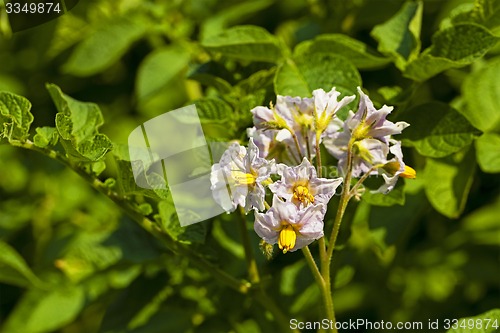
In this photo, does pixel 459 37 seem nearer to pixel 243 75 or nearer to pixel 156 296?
pixel 243 75

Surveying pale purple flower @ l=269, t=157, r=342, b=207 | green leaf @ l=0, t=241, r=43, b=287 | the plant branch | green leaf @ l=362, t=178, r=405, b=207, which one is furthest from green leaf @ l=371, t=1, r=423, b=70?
green leaf @ l=0, t=241, r=43, b=287

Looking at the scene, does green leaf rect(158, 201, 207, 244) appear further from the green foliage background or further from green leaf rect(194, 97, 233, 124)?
→ green leaf rect(194, 97, 233, 124)

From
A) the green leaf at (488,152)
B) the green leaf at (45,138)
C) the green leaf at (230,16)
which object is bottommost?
the green leaf at (488,152)

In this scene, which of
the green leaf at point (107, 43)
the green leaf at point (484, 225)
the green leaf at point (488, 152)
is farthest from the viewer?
the green leaf at point (484, 225)

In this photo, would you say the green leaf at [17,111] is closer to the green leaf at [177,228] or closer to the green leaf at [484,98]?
the green leaf at [177,228]

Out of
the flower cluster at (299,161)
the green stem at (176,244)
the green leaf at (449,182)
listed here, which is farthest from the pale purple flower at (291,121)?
the green leaf at (449,182)

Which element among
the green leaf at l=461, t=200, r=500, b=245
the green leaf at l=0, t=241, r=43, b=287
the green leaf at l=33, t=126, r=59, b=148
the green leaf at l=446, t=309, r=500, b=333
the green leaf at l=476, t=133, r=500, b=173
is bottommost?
the green leaf at l=461, t=200, r=500, b=245
